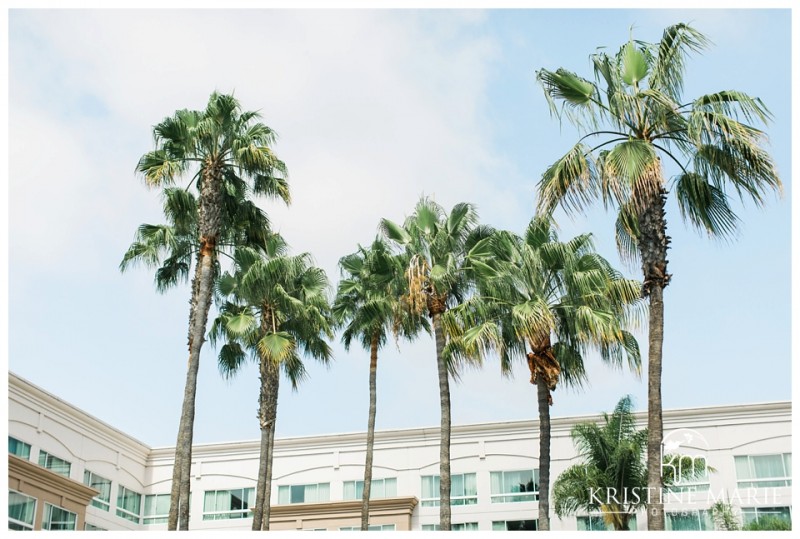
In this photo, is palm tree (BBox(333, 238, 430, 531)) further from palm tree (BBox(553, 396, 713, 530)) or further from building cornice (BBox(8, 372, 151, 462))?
building cornice (BBox(8, 372, 151, 462))

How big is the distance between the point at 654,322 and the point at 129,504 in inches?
1160

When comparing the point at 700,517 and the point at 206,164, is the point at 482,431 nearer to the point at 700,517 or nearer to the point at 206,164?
the point at 700,517

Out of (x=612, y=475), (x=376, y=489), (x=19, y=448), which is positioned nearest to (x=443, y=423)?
(x=612, y=475)

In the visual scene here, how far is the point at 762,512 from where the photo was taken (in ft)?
109

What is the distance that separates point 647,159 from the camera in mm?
17031

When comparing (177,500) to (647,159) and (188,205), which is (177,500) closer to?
(188,205)

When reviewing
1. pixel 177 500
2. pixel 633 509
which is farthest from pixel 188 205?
pixel 633 509

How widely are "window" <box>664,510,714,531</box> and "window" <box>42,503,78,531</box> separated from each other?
20.7 meters

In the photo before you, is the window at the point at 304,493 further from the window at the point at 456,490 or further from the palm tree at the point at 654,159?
the palm tree at the point at 654,159

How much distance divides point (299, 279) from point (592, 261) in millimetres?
10351

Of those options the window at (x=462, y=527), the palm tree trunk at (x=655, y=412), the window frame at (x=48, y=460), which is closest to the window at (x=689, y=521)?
the window at (x=462, y=527)

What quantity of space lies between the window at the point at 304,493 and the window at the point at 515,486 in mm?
7014

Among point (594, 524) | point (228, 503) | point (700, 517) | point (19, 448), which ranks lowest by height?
point (594, 524)

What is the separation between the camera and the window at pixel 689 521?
33000mm
